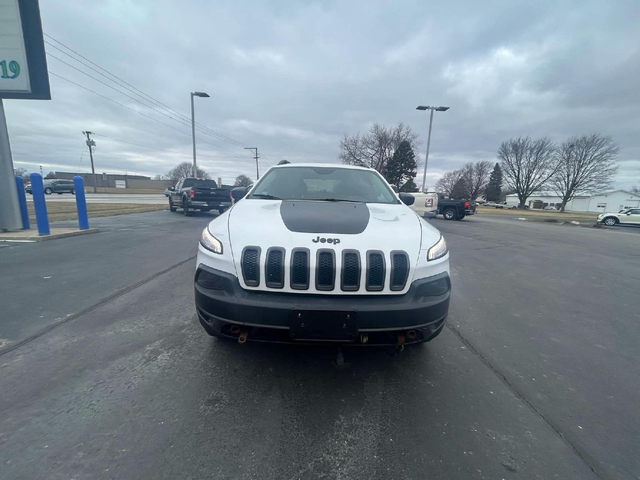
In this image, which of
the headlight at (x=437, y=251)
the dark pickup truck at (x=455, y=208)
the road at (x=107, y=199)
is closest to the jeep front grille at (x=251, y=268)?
the headlight at (x=437, y=251)

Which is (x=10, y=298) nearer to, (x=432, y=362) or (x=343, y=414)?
(x=343, y=414)

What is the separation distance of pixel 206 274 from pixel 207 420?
94cm

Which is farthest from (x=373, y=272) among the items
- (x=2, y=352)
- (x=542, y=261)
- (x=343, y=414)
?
(x=542, y=261)

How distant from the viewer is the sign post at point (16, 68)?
7.32 m

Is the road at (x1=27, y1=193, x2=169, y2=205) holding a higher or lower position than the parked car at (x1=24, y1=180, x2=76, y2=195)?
lower

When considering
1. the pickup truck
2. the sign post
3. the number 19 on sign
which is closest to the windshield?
the sign post

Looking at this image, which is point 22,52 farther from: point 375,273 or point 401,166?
point 401,166

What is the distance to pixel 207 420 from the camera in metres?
1.83

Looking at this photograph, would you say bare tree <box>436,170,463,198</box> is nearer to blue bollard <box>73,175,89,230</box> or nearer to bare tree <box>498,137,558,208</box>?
bare tree <box>498,137,558,208</box>

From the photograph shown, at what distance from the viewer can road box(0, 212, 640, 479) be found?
5.16ft

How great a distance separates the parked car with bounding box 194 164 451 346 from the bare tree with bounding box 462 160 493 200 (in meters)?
77.7

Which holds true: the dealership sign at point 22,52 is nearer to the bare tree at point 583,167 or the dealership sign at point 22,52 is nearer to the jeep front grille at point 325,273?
the jeep front grille at point 325,273

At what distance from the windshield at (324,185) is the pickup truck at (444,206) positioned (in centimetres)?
1404

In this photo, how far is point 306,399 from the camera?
2.04 m
